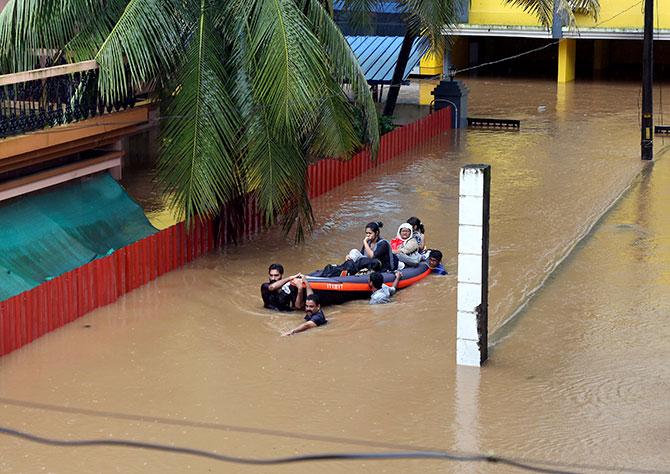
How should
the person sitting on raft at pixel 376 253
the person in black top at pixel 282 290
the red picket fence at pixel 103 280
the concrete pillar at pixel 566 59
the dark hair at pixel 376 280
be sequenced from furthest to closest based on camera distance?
the concrete pillar at pixel 566 59
the person sitting on raft at pixel 376 253
the dark hair at pixel 376 280
the person in black top at pixel 282 290
the red picket fence at pixel 103 280

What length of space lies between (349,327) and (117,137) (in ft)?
19.8

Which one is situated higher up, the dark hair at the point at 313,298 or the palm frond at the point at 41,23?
the palm frond at the point at 41,23

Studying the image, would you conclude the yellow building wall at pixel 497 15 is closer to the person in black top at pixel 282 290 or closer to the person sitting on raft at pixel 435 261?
the person sitting on raft at pixel 435 261

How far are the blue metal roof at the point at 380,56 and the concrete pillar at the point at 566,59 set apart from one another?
749 centimetres

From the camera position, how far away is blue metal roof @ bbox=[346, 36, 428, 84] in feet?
103

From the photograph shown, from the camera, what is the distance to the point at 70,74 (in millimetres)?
18062

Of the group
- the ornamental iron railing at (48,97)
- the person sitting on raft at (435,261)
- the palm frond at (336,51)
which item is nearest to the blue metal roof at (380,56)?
the palm frond at (336,51)

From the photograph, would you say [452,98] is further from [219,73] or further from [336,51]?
[219,73]

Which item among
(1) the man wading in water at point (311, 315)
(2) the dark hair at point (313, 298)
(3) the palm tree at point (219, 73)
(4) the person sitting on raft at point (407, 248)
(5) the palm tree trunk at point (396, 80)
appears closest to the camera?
(1) the man wading in water at point (311, 315)

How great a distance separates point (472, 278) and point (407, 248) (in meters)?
3.56

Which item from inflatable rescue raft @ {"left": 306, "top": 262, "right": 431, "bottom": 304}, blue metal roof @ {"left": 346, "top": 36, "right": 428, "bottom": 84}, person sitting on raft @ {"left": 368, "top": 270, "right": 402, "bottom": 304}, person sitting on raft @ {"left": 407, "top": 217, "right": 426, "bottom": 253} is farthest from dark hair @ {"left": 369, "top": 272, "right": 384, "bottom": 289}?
blue metal roof @ {"left": 346, "top": 36, "right": 428, "bottom": 84}

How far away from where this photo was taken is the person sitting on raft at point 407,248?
1806 cm

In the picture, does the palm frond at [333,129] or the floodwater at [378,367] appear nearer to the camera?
the floodwater at [378,367]

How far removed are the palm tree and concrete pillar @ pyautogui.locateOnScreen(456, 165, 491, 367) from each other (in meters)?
3.87
